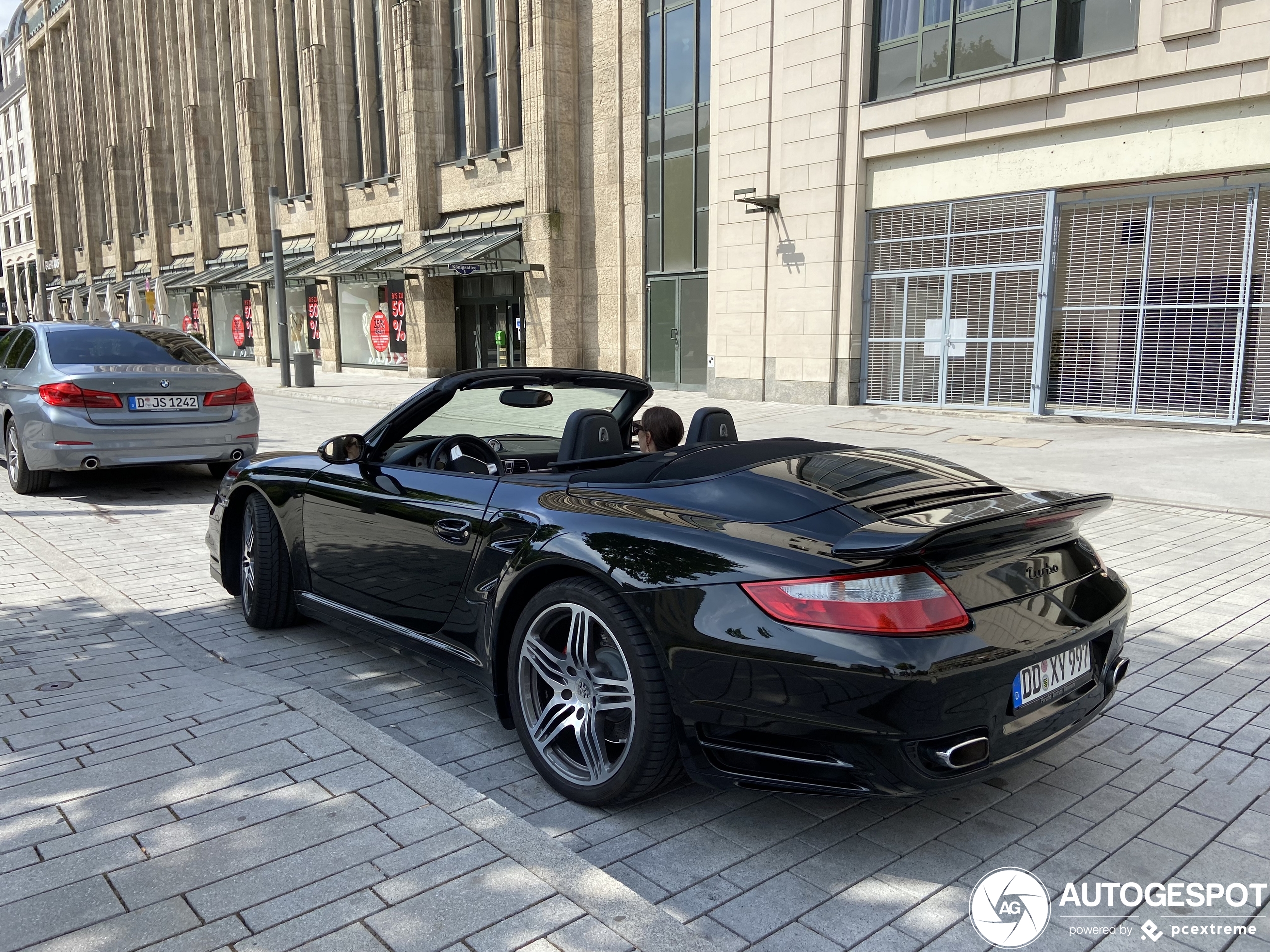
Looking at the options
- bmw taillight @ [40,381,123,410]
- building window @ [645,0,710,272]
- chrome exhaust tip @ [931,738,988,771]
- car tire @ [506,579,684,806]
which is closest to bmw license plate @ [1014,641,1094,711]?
chrome exhaust tip @ [931,738,988,771]

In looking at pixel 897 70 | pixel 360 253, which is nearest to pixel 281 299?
pixel 360 253

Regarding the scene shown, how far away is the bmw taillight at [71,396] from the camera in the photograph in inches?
328

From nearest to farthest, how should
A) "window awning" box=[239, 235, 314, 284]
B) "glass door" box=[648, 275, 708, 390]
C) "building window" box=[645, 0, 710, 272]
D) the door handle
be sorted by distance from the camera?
1. the door handle
2. "building window" box=[645, 0, 710, 272]
3. "glass door" box=[648, 275, 708, 390]
4. "window awning" box=[239, 235, 314, 284]

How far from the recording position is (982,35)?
587 inches

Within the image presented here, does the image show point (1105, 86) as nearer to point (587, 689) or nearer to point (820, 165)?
point (820, 165)

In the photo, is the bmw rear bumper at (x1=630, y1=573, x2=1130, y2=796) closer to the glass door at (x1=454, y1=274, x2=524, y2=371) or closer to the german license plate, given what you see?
the german license plate

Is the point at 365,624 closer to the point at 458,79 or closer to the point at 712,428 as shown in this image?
the point at 712,428

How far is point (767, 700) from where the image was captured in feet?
8.36

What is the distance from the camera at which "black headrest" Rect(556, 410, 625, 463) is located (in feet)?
11.7

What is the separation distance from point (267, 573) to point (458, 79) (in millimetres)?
25328

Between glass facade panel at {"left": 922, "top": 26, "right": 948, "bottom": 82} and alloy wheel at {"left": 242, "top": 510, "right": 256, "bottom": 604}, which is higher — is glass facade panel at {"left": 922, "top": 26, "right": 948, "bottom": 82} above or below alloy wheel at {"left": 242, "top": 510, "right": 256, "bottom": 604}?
above

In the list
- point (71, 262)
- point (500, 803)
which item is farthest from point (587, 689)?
point (71, 262)

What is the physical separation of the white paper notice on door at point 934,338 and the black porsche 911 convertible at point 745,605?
1333 cm

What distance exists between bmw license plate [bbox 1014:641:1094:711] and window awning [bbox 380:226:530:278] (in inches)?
868
